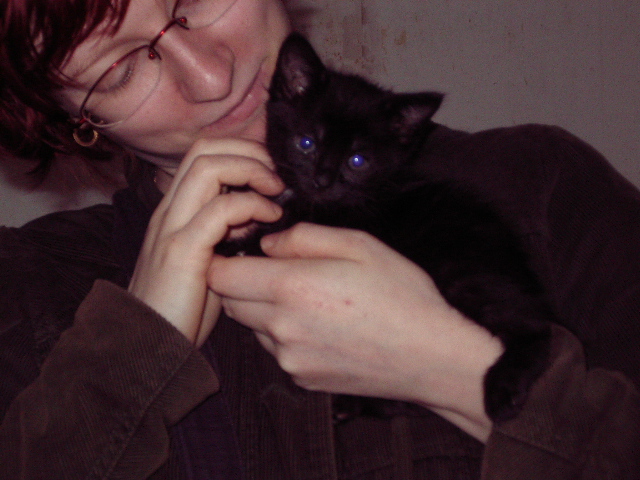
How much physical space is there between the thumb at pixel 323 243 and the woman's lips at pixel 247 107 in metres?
0.38

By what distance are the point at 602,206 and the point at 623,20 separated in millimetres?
1846

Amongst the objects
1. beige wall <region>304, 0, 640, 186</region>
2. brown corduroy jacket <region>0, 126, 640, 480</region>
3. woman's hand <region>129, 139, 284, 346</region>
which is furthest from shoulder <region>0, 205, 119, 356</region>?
beige wall <region>304, 0, 640, 186</region>

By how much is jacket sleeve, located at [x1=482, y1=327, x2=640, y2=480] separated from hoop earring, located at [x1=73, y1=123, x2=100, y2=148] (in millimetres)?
1193

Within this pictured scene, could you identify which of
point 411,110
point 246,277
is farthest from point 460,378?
point 411,110

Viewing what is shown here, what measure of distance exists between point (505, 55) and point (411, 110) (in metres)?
1.47

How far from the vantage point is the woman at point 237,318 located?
97 centimetres

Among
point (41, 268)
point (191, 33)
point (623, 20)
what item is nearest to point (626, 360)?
point (191, 33)

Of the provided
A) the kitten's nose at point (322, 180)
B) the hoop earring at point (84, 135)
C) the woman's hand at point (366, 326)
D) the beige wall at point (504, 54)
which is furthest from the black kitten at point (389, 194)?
the beige wall at point (504, 54)

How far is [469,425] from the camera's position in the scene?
1.06m

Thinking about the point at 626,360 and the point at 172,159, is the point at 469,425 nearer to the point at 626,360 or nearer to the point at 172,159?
the point at 626,360

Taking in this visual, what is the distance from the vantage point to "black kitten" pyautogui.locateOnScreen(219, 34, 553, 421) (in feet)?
3.79

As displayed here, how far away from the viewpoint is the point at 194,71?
1.23 m

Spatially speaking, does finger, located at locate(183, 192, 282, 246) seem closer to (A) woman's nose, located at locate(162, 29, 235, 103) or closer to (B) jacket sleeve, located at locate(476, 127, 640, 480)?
(A) woman's nose, located at locate(162, 29, 235, 103)

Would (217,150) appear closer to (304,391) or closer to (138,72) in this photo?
(138,72)
